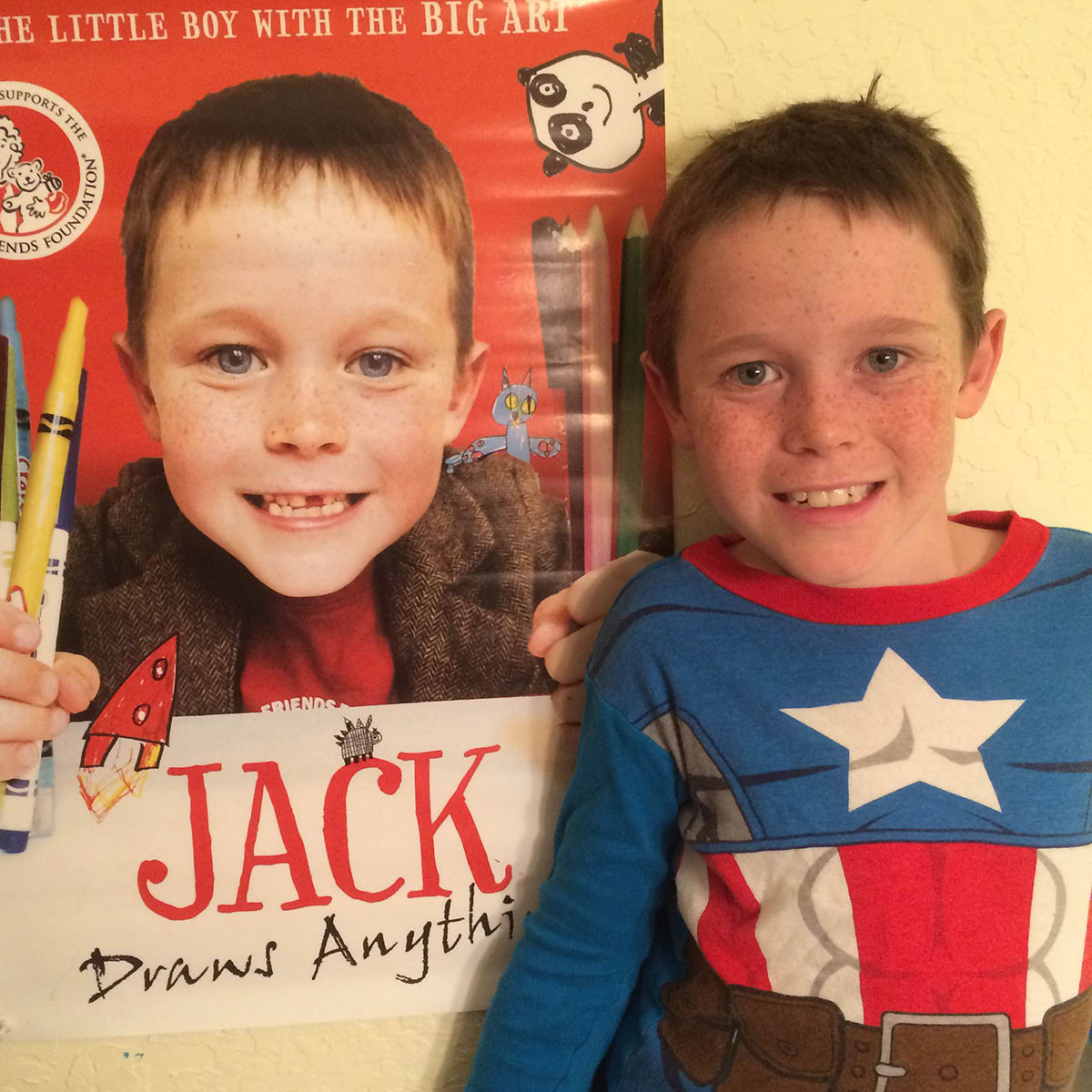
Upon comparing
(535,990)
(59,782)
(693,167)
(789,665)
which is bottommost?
(535,990)

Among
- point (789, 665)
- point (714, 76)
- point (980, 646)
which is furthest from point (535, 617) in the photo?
point (714, 76)

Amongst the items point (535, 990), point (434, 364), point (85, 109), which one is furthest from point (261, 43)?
point (535, 990)

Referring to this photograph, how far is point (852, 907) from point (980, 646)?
0.57 feet

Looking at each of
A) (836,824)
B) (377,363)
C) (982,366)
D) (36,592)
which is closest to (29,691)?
(36,592)

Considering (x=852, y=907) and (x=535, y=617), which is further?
(x=535, y=617)

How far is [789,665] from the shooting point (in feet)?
1.65

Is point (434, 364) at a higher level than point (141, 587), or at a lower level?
higher

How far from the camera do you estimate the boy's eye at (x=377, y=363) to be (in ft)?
Answer: 1.81

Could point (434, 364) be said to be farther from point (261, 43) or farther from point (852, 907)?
point (852, 907)

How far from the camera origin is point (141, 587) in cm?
57

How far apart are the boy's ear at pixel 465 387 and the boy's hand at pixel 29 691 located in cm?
30

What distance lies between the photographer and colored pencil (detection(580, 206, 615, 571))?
573 millimetres

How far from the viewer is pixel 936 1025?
470 millimetres

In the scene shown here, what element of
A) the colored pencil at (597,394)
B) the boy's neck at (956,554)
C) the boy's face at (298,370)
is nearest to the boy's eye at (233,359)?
the boy's face at (298,370)
